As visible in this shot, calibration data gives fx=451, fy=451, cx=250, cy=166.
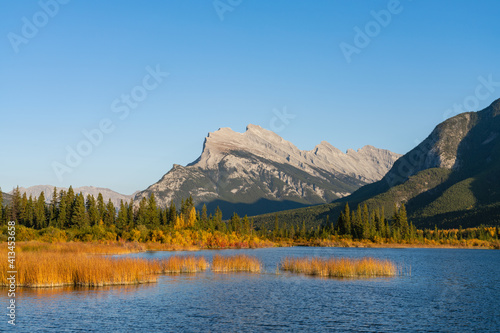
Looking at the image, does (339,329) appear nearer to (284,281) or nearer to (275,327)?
(275,327)

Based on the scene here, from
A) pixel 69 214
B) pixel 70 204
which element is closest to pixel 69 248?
pixel 69 214

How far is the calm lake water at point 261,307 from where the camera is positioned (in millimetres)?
30328

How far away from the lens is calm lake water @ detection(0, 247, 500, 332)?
30328 millimetres

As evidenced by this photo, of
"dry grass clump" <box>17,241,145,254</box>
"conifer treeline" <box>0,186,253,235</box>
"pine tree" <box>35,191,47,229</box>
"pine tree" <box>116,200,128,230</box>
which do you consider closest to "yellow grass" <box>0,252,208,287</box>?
"dry grass clump" <box>17,241,145,254</box>

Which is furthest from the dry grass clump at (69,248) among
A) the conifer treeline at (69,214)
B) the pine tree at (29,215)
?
the pine tree at (29,215)

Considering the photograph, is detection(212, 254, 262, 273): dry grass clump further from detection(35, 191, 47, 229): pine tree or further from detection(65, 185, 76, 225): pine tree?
detection(35, 191, 47, 229): pine tree

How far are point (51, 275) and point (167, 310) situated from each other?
1427cm

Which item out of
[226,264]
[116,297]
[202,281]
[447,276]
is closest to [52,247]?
[226,264]

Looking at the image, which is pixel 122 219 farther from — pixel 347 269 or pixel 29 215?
pixel 347 269

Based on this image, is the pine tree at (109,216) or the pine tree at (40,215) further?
the pine tree at (109,216)

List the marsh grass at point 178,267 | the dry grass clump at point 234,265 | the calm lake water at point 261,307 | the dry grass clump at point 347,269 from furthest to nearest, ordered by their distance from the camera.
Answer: the dry grass clump at point 234,265 < the marsh grass at point 178,267 < the dry grass clump at point 347,269 < the calm lake water at point 261,307

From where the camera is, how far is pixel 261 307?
3684cm

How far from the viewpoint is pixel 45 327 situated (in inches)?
1127

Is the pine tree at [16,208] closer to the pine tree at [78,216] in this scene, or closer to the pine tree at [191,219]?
the pine tree at [78,216]
